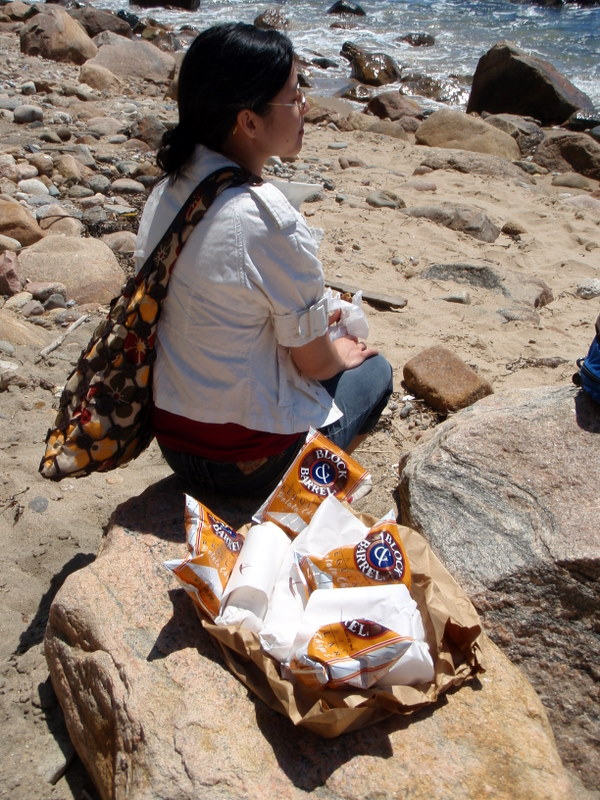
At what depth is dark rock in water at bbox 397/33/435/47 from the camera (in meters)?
18.7

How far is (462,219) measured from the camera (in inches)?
257

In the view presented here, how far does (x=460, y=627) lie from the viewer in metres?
2.06

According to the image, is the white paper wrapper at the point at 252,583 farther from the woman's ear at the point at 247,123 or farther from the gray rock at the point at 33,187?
the gray rock at the point at 33,187

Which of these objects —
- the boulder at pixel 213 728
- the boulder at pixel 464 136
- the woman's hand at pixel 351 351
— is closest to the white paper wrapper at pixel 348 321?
the woman's hand at pixel 351 351

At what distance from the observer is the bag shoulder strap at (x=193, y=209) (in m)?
2.24

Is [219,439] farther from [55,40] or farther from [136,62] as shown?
[55,40]

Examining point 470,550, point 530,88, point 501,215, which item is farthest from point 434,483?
point 530,88

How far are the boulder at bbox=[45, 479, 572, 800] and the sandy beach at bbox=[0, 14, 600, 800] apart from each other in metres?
0.33

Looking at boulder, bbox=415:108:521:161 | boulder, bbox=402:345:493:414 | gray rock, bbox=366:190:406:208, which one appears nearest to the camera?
boulder, bbox=402:345:493:414

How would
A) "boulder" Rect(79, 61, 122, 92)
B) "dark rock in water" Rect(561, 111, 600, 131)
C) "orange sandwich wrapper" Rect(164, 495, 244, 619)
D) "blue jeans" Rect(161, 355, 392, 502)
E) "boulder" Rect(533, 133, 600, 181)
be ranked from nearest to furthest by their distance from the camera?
"orange sandwich wrapper" Rect(164, 495, 244, 619) < "blue jeans" Rect(161, 355, 392, 502) < "boulder" Rect(533, 133, 600, 181) < "boulder" Rect(79, 61, 122, 92) < "dark rock in water" Rect(561, 111, 600, 131)

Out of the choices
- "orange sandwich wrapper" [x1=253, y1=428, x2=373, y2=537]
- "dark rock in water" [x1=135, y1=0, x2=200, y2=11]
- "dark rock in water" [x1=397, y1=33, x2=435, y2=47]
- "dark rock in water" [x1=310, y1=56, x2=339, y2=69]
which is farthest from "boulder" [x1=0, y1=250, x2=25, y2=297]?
"dark rock in water" [x1=135, y1=0, x2=200, y2=11]

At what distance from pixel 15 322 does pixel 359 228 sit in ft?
9.54

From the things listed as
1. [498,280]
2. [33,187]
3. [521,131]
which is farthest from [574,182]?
[33,187]

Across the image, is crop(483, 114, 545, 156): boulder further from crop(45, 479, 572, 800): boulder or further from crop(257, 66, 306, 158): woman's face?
crop(45, 479, 572, 800): boulder
